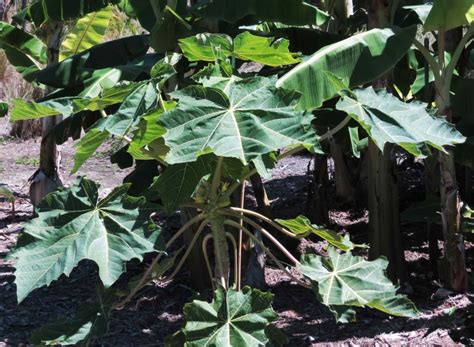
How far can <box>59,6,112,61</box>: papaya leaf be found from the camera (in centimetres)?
823

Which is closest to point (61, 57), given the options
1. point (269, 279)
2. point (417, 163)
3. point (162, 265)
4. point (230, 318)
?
point (269, 279)

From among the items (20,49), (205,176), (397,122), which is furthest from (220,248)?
(20,49)

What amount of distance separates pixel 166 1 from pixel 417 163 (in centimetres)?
424

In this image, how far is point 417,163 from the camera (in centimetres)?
944

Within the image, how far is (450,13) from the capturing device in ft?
17.4

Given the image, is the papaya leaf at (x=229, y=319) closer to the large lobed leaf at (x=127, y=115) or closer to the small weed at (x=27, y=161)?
the large lobed leaf at (x=127, y=115)

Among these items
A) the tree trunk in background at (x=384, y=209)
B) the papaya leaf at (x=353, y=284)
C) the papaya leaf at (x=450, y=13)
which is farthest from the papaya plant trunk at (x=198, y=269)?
the papaya leaf at (x=450, y=13)

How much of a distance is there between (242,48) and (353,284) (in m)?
1.27

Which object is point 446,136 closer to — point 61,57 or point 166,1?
point 166,1

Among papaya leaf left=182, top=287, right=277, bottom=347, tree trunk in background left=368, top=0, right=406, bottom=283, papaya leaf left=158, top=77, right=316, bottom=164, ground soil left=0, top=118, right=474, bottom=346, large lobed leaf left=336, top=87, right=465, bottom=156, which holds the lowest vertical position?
ground soil left=0, top=118, right=474, bottom=346

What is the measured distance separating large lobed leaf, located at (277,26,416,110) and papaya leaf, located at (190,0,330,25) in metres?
0.49

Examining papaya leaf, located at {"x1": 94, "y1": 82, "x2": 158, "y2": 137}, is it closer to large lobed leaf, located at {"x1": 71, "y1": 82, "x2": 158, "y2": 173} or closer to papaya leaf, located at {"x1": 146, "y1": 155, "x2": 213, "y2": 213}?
large lobed leaf, located at {"x1": 71, "y1": 82, "x2": 158, "y2": 173}

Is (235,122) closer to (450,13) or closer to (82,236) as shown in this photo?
(82,236)

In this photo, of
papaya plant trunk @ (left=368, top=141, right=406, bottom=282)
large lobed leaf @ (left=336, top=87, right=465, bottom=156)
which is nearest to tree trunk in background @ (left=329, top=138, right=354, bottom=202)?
papaya plant trunk @ (left=368, top=141, right=406, bottom=282)
